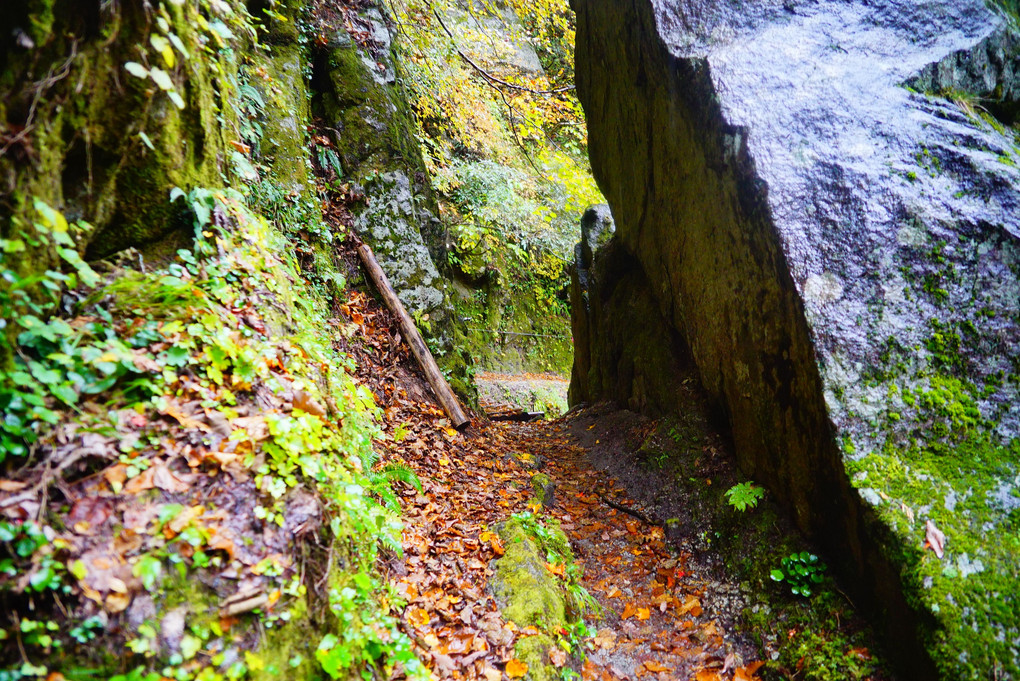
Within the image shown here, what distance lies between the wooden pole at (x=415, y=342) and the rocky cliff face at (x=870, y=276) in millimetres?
3086

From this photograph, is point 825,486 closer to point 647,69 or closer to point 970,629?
point 970,629

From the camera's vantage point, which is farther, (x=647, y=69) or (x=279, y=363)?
(x=647, y=69)

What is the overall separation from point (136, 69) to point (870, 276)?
17.0 ft

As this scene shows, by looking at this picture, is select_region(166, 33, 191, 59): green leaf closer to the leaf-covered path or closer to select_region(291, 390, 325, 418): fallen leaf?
select_region(291, 390, 325, 418): fallen leaf

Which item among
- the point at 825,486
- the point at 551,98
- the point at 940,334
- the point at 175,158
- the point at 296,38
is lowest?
the point at 825,486

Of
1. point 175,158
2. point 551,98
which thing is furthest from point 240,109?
point 551,98

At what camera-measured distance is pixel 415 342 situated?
22.2 feet

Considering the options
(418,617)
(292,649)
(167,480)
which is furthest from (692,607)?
(167,480)

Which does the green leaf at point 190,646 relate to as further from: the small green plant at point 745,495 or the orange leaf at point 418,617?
the small green plant at point 745,495

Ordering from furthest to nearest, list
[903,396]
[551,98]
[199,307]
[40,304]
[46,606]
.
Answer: [551,98], [903,396], [199,307], [40,304], [46,606]

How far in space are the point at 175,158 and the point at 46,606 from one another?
2483 millimetres

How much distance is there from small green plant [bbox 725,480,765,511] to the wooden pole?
10.7ft

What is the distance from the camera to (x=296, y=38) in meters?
7.30

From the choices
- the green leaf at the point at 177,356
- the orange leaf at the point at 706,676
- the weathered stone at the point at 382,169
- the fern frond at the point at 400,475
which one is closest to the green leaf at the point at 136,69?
the green leaf at the point at 177,356
